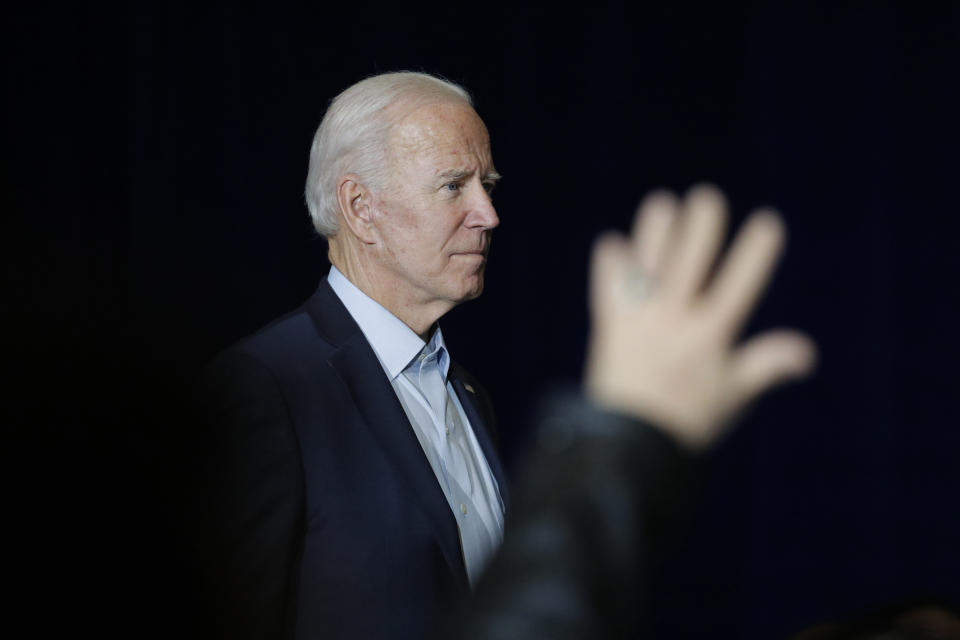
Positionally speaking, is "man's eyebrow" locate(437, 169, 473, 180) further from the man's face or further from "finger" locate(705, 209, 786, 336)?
"finger" locate(705, 209, 786, 336)

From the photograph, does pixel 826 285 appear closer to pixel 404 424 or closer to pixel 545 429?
pixel 404 424

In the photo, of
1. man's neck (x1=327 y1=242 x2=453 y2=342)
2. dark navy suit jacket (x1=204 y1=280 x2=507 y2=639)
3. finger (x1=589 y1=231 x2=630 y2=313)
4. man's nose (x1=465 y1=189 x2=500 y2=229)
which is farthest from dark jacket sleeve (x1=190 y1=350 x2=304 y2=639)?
finger (x1=589 y1=231 x2=630 y2=313)

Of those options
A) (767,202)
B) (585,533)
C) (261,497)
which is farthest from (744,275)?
(767,202)

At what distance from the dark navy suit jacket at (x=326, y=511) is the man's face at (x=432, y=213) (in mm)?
206

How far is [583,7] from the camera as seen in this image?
9.05ft

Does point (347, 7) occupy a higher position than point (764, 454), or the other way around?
point (347, 7)

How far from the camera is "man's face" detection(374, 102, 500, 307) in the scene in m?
1.35

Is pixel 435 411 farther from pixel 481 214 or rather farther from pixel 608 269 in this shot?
pixel 608 269

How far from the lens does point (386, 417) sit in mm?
1210

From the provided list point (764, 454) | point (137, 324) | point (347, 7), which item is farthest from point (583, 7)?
point (137, 324)

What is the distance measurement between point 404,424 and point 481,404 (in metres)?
0.32

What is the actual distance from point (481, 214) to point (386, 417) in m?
0.30

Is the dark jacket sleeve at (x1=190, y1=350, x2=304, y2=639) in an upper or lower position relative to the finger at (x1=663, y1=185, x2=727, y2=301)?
lower

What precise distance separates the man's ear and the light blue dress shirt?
6cm
